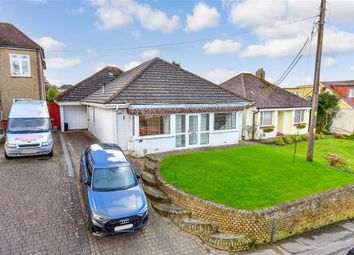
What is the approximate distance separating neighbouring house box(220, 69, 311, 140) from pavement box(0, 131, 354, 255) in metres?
10.8

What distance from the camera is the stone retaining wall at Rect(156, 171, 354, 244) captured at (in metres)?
7.75

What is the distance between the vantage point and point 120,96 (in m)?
13.2

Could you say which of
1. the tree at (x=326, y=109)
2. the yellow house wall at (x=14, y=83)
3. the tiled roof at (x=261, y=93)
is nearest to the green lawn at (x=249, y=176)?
the tiled roof at (x=261, y=93)

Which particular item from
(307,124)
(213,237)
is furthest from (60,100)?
(307,124)

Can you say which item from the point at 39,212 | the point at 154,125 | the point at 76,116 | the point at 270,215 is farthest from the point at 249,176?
the point at 76,116

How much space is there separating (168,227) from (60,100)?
17494 millimetres

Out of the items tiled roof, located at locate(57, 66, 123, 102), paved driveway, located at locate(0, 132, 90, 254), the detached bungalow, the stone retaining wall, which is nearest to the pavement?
paved driveway, located at locate(0, 132, 90, 254)

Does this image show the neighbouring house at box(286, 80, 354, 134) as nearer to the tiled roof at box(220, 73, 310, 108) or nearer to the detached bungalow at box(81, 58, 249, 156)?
the tiled roof at box(220, 73, 310, 108)

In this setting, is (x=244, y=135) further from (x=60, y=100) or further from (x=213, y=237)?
(x=60, y=100)

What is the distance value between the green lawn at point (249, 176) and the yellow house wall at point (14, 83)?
15.4m

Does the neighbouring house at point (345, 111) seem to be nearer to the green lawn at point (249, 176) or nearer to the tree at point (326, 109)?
the tree at point (326, 109)

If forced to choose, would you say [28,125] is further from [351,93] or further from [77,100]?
[351,93]

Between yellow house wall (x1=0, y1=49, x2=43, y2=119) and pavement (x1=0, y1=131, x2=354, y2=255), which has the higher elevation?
yellow house wall (x1=0, y1=49, x2=43, y2=119)

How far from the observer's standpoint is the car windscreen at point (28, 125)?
12.6 meters
